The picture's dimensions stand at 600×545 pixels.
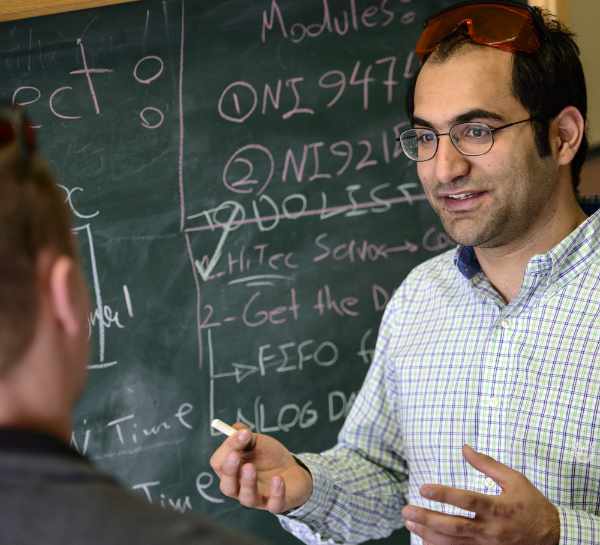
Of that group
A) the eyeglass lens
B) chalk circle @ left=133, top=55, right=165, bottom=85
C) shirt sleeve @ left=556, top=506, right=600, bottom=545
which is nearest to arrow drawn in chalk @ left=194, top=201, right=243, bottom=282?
chalk circle @ left=133, top=55, right=165, bottom=85

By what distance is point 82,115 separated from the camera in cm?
202

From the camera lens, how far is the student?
1512mm

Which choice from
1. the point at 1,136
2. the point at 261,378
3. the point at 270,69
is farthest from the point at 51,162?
the point at 1,136

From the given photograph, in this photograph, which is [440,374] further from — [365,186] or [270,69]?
[270,69]

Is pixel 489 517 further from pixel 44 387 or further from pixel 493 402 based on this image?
pixel 44 387

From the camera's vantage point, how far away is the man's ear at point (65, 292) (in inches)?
27.8

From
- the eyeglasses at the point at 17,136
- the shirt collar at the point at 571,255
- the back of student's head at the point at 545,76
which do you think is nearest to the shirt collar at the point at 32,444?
the eyeglasses at the point at 17,136

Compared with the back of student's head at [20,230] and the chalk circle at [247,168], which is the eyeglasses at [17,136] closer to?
the back of student's head at [20,230]

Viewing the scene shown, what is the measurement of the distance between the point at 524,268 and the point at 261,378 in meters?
0.74

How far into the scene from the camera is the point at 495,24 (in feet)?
5.48

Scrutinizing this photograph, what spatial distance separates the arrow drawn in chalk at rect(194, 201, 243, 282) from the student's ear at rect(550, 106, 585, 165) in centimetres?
78

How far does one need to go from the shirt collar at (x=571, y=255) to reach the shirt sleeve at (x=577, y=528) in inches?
18.1

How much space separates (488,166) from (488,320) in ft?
1.02

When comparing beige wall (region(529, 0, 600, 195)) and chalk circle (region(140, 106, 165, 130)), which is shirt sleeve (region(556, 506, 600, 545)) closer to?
beige wall (region(529, 0, 600, 195))
